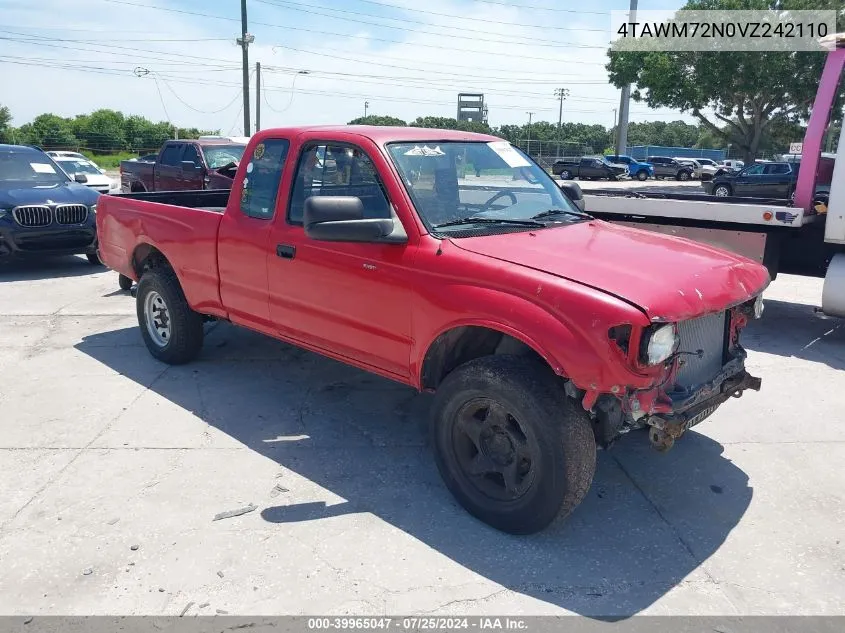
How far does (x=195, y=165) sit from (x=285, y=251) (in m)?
9.52

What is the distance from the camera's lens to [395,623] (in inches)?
117

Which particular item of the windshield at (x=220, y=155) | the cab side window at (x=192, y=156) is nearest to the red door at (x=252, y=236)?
the windshield at (x=220, y=155)

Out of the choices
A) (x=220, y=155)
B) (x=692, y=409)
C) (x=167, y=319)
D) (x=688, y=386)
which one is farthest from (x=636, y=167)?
(x=692, y=409)

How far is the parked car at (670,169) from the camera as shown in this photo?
154ft

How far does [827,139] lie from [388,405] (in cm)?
553

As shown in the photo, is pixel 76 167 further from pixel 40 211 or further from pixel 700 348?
pixel 700 348

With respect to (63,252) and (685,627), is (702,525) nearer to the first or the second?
(685,627)

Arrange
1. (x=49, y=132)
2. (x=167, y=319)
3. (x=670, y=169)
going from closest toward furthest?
(x=167, y=319) → (x=670, y=169) → (x=49, y=132)

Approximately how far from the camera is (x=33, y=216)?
9797mm

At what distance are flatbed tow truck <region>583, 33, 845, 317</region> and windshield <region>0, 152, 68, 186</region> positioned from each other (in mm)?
8120

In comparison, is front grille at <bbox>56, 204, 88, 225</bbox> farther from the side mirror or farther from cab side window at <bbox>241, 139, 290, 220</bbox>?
the side mirror

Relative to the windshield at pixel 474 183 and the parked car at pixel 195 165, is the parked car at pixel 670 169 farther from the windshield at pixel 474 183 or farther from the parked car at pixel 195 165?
the windshield at pixel 474 183

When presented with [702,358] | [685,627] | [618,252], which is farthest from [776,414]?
[685,627]

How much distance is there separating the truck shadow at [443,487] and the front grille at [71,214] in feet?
15.8
